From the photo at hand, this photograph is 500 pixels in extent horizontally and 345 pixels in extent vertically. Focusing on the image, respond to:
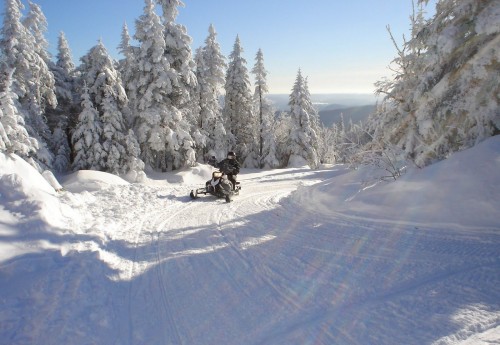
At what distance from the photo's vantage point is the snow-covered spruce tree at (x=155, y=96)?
67.3 feet

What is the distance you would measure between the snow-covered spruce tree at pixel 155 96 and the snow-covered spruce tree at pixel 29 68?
5.53 meters

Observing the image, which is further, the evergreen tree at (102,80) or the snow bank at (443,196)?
the evergreen tree at (102,80)

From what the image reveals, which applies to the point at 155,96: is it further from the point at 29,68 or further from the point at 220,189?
the point at 220,189

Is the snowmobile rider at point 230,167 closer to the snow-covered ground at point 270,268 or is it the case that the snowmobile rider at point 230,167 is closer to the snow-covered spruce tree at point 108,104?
the snow-covered ground at point 270,268

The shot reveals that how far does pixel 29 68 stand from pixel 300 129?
23.3 m

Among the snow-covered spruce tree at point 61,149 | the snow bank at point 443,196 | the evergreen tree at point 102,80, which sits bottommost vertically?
the snow bank at point 443,196

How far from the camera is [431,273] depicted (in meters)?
4.74

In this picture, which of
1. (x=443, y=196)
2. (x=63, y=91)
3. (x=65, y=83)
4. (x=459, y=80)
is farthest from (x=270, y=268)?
(x=65, y=83)

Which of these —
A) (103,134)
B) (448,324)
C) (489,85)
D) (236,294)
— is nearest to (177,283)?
(236,294)

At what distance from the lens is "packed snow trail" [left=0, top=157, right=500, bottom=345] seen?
372 centimetres

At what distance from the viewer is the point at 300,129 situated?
33562 millimetres

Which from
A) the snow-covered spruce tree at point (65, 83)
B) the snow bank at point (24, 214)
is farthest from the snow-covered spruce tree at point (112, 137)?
the snow bank at point (24, 214)

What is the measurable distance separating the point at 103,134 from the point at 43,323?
19.2 m

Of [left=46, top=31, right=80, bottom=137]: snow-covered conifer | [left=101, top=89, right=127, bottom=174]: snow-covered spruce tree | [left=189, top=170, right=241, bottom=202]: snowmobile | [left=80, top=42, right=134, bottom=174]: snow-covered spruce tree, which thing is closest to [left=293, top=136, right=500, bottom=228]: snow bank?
[left=189, top=170, right=241, bottom=202]: snowmobile
